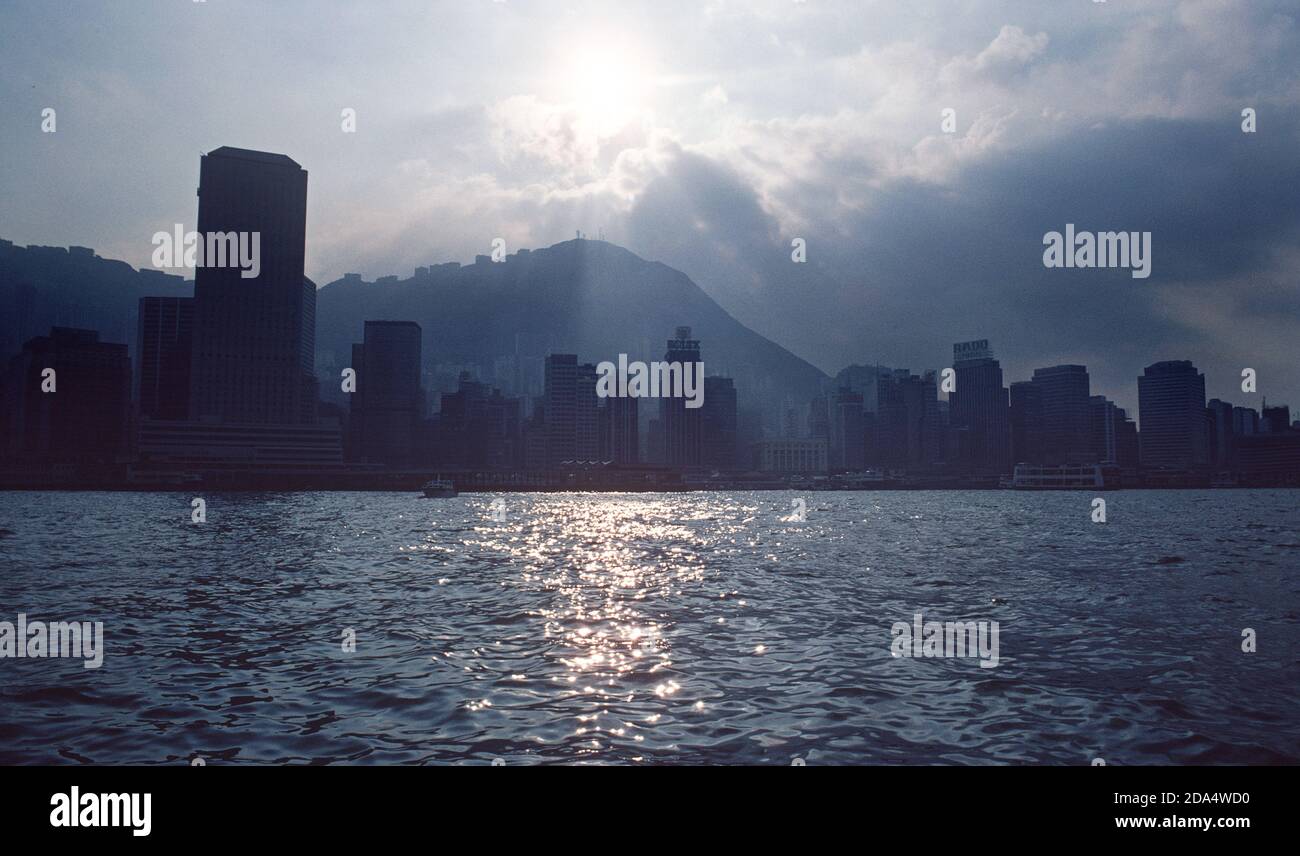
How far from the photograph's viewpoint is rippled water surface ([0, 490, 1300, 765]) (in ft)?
41.0

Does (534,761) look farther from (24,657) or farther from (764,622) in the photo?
(24,657)

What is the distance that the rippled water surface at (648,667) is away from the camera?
41.0 feet

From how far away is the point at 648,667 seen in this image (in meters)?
18.0
